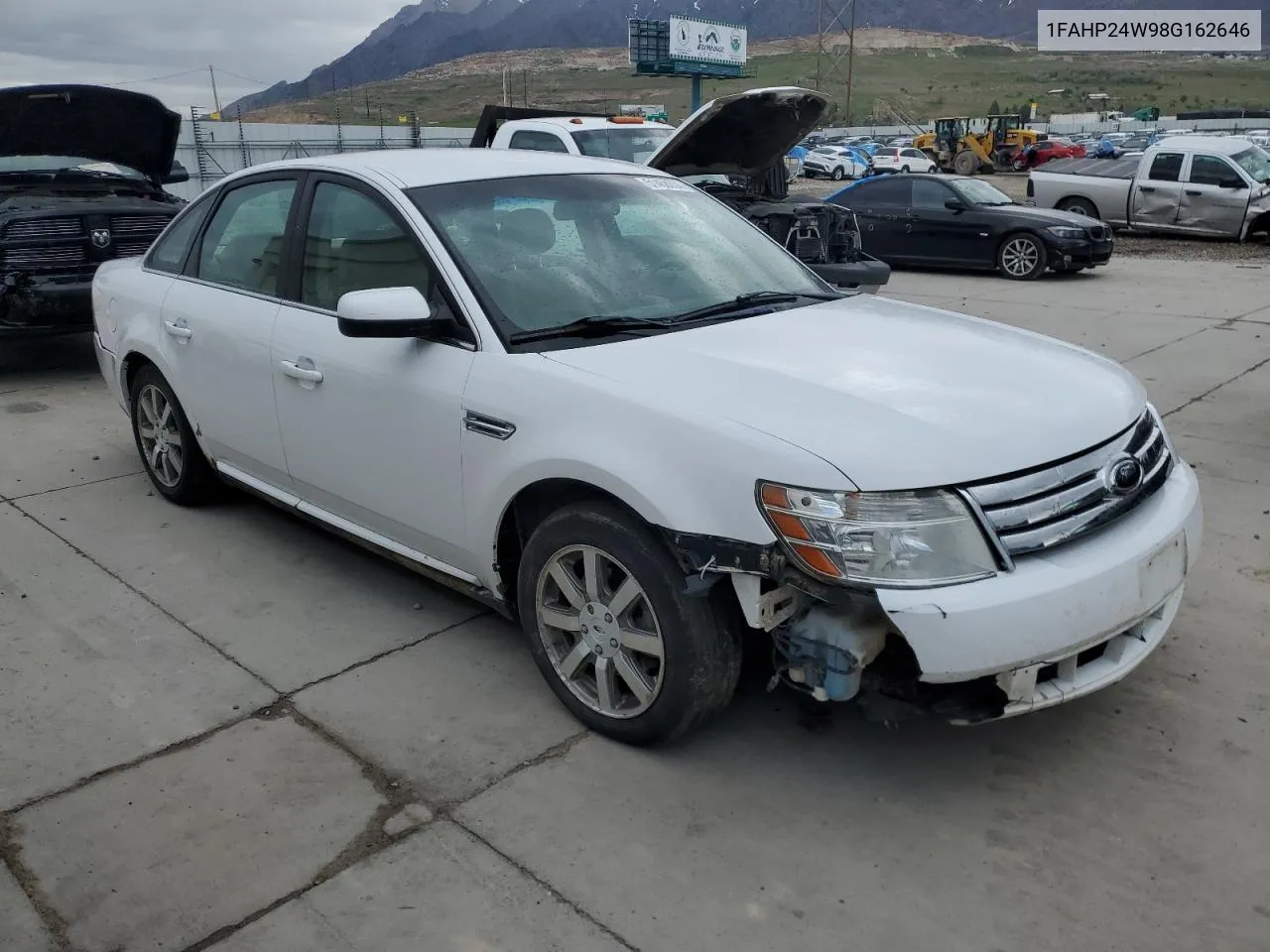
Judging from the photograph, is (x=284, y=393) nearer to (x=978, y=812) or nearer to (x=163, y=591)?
(x=163, y=591)

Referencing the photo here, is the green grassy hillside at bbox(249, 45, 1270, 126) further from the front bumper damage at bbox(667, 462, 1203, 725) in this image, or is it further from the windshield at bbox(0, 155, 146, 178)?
the front bumper damage at bbox(667, 462, 1203, 725)

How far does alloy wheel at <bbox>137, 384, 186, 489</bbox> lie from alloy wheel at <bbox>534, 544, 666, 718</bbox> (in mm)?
2563

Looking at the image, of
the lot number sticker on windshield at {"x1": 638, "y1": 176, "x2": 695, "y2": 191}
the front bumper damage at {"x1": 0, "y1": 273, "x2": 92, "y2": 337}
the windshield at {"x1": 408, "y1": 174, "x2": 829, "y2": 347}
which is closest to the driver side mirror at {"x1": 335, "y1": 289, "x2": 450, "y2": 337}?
the windshield at {"x1": 408, "y1": 174, "x2": 829, "y2": 347}

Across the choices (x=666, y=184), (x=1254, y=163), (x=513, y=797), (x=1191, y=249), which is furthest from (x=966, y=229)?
(x=513, y=797)

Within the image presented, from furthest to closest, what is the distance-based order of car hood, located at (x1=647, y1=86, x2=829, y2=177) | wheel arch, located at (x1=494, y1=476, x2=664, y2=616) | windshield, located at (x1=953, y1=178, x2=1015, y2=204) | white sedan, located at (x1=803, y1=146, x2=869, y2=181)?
1. white sedan, located at (x1=803, y1=146, x2=869, y2=181)
2. windshield, located at (x1=953, y1=178, x2=1015, y2=204)
3. car hood, located at (x1=647, y1=86, x2=829, y2=177)
4. wheel arch, located at (x1=494, y1=476, x2=664, y2=616)

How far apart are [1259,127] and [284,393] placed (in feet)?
201

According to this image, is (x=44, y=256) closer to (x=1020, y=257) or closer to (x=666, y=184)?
(x=666, y=184)

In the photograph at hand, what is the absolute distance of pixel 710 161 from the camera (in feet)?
29.2

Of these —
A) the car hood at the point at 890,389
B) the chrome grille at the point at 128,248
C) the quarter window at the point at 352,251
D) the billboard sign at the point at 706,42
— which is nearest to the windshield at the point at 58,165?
the chrome grille at the point at 128,248

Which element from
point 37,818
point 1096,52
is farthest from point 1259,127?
point 1096,52

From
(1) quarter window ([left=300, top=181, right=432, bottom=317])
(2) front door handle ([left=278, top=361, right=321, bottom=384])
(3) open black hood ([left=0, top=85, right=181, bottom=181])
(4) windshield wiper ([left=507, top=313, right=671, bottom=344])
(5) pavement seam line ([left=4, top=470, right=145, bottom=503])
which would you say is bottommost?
(5) pavement seam line ([left=4, top=470, right=145, bottom=503])

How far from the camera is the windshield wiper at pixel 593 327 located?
330cm

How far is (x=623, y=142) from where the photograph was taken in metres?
9.98

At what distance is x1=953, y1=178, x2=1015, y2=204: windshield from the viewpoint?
13.8 m
